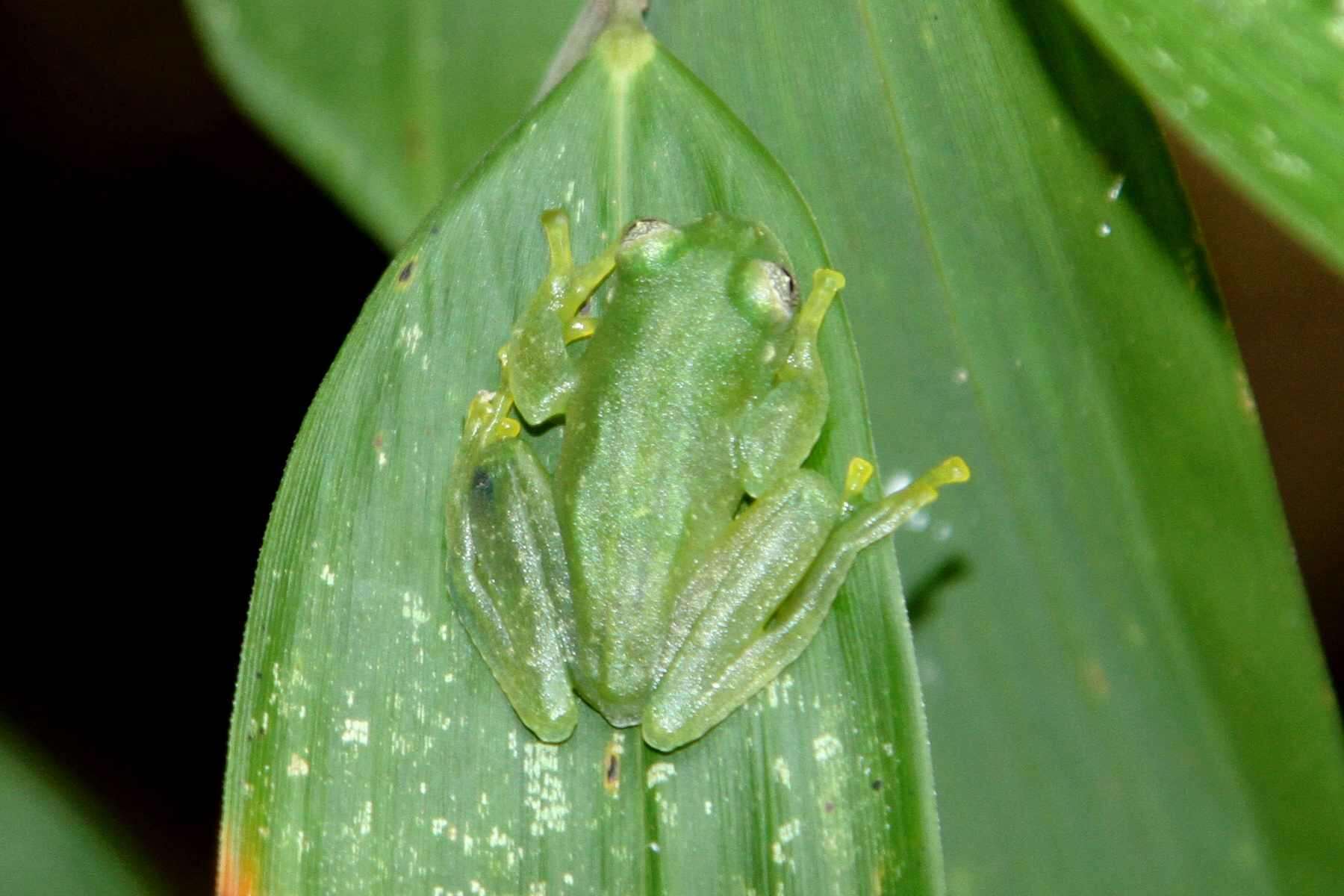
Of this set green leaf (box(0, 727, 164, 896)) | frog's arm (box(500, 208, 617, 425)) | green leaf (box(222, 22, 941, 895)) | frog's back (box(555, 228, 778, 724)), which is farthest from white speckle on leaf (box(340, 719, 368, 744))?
green leaf (box(0, 727, 164, 896))

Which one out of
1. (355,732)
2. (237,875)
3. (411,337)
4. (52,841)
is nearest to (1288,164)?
(411,337)

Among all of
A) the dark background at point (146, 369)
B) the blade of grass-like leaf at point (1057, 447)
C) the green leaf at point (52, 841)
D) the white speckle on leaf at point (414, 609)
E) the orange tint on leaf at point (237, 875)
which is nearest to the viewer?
the orange tint on leaf at point (237, 875)

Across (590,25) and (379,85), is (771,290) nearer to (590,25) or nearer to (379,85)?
(590,25)

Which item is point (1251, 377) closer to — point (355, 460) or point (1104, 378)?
point (1104, 378)

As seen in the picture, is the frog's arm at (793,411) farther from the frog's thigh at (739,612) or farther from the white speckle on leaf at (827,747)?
the white speckle on leaf at (827,747)

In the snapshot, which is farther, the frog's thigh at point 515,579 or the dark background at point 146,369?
the dark background at point 146,369

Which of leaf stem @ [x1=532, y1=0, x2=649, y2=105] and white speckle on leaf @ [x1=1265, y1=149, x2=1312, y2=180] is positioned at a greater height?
leaf stem @ [x1=532, y1=0, x2=649, y2=105]

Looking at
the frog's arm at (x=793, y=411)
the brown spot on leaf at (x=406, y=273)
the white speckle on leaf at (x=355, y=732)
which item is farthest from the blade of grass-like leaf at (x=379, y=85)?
the white speckle on leaf at (x=355, y=732)

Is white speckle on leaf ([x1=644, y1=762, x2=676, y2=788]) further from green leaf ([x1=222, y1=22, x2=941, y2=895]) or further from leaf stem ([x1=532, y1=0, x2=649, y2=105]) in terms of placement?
leaf stem ([x1=532, y1=0, x2=649, y2=105])
